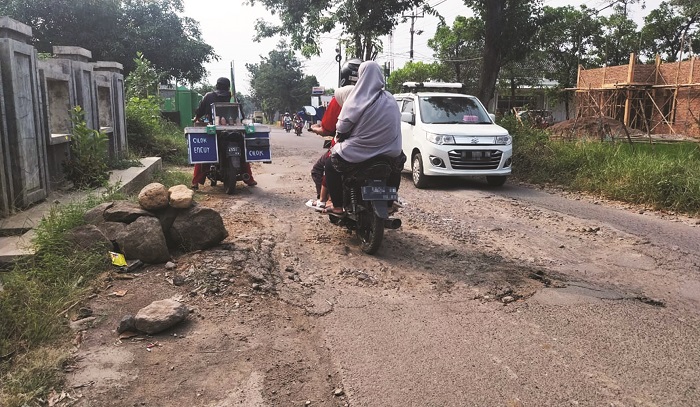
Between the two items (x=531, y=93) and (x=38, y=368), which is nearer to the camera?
(x=38, y=368)

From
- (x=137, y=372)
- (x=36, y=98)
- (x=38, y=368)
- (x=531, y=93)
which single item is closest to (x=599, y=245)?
(x=137, y=372)

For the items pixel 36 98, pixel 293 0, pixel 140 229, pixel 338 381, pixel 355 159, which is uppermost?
pixel 293 0

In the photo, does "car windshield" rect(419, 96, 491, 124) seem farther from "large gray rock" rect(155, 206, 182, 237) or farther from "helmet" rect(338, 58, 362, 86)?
"large gray rock" rect(155, 206, 182, 237)

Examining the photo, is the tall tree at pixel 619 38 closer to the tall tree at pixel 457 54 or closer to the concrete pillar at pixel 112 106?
the tall tree at pixel 457 54

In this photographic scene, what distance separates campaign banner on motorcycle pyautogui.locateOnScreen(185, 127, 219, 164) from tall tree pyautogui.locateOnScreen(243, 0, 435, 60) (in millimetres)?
7816

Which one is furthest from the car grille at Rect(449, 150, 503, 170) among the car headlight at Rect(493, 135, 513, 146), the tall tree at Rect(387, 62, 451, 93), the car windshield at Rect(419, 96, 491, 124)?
the tall tree at Rect(387, 62, 451, 93)

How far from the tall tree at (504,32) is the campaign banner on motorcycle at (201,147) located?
27.4 ft

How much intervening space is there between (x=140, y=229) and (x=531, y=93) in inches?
1625

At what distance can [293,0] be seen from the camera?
16.3 metres

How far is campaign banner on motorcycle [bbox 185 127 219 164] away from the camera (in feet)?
26.5

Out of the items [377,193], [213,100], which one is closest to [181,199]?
[377,193]

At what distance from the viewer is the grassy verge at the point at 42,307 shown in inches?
108

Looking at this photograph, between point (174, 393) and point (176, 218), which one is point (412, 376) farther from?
point (176, 218)

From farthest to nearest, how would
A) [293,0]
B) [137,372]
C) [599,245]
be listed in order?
[293,0] → [599,245] → [137,372]
